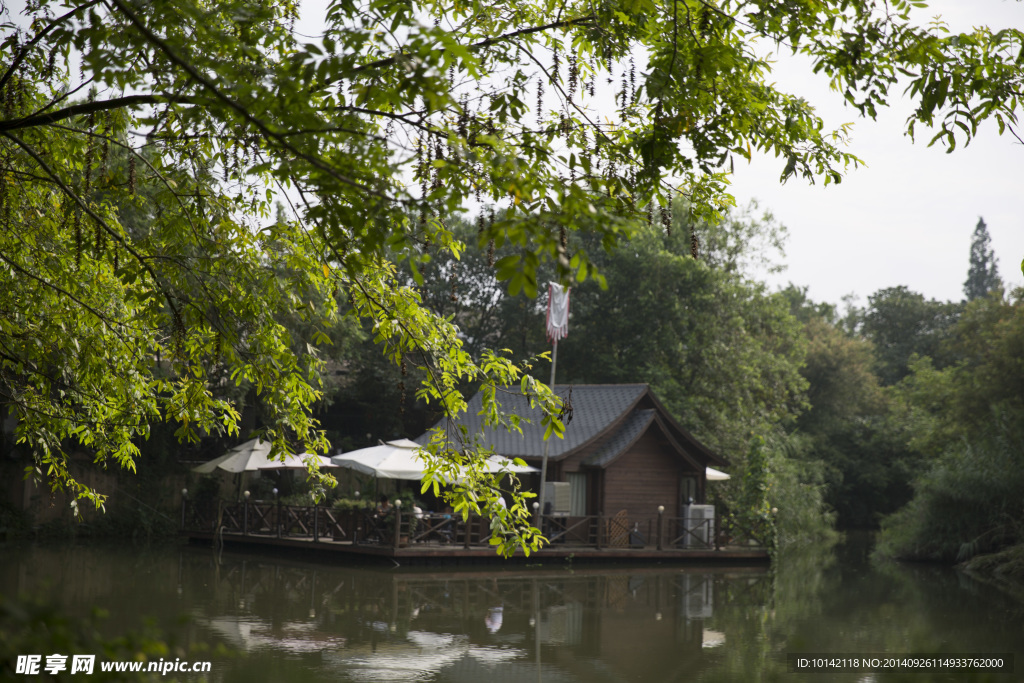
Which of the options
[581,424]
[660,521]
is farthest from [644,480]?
[581,424]

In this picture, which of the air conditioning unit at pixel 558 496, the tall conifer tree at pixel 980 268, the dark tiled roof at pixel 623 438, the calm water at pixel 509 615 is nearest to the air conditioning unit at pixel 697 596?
the calm water at pixel 509 615

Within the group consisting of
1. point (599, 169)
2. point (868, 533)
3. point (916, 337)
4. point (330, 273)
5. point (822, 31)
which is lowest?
point (868, 533)

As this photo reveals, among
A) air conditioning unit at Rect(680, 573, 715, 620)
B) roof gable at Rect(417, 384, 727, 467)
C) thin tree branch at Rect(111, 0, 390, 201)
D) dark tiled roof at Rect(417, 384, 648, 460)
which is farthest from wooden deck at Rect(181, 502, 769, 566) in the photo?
thin tree branch at Rect(111, 0, 390, 201)

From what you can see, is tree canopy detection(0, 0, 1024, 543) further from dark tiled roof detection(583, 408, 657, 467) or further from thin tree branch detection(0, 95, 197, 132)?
dark tiled roof detection(583, 408, 657, 467)

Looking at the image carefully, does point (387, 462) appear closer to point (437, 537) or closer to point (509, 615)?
point (437, 537)

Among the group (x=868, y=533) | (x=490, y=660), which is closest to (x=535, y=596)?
(x=490, y=660)

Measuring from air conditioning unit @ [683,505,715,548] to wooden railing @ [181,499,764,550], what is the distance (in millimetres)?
24

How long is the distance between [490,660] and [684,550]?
12.6 metres

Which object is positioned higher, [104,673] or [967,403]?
[967,403]

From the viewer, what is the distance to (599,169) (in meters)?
4.82

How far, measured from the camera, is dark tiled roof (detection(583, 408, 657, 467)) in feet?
70.7

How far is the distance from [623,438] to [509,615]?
9997mm

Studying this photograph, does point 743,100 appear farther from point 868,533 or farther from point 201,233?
point 868,533

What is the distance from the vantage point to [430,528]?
736 inches
